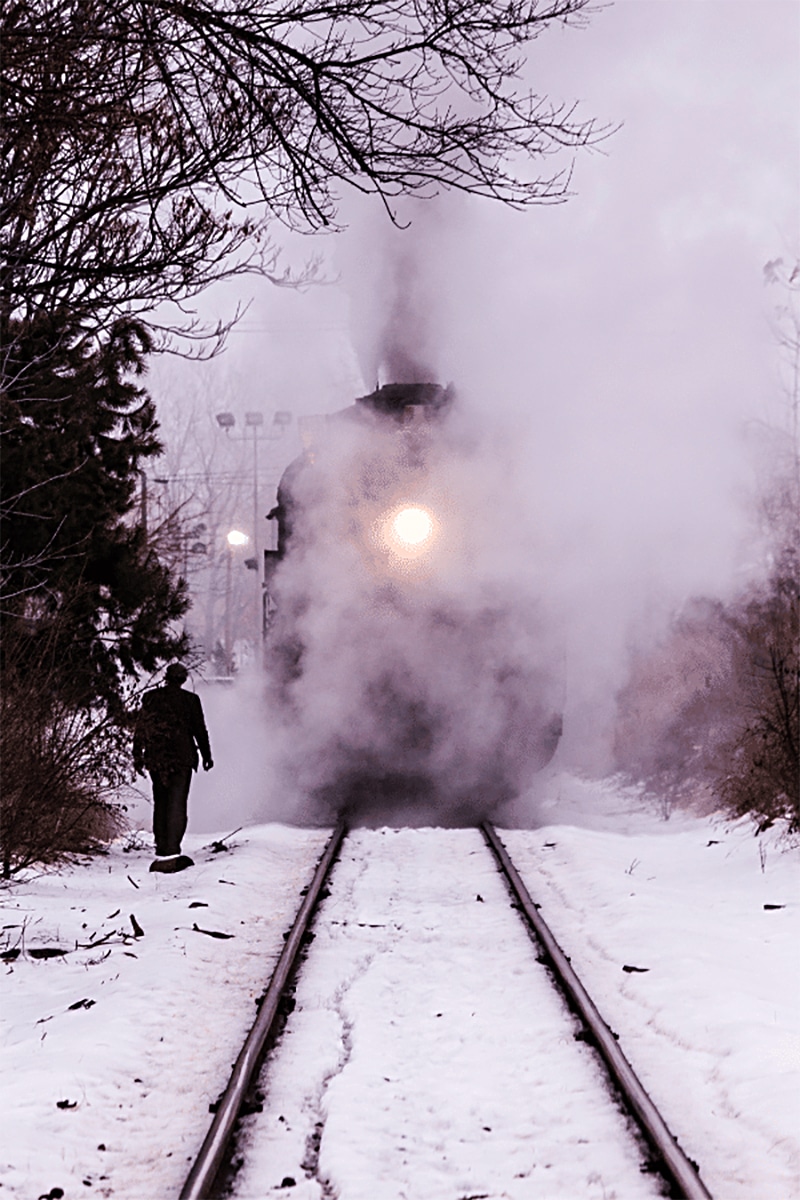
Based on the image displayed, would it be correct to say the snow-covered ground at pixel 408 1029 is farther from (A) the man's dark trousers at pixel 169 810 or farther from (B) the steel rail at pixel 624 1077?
(A) the man's dark trousers at pixel 169 810

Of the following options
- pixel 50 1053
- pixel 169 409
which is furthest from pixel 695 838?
pixel 169 409

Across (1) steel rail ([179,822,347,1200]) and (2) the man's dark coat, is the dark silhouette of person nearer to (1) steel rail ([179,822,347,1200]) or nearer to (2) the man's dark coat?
(2) the man's dark coat

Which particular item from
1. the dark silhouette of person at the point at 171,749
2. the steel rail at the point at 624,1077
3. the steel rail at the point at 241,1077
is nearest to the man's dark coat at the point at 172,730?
the dark silhouette of person at the point at 171,749

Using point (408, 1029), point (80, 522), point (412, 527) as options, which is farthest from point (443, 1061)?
point (412, 527)

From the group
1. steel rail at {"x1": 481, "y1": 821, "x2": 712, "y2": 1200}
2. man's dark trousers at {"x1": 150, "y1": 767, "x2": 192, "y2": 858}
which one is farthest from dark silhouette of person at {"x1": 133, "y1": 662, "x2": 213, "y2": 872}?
steel rail at {"x1": 481, "y1": 821, "x2": 712, "y2": 1200}

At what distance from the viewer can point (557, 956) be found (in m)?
6.20

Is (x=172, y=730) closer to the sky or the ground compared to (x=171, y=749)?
closer to the sky

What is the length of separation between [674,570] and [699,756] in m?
2.36

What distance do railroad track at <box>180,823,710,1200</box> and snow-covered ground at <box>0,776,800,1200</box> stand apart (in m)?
0.02

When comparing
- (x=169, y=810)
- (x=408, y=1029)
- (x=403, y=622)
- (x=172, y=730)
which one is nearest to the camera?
(x=408, y=1029)

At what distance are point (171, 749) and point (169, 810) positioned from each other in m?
0.56

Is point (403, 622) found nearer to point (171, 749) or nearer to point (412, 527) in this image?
point (412, 527)

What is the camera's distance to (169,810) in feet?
34.6

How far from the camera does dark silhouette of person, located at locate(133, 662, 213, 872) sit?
10.5 metres
